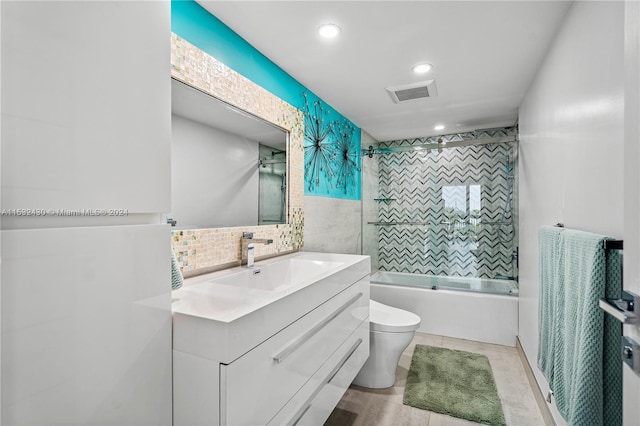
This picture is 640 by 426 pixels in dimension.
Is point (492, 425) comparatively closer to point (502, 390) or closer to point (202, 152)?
point (502, 390)

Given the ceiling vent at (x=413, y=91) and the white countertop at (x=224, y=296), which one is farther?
the ceiling vent at (x=413, y=91)

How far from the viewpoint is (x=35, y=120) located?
2.04 ft

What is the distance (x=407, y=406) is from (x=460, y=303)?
1.48 meters

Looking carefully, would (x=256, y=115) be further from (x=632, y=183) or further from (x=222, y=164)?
(x=632, y=183)

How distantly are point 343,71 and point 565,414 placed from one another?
7.29 ft

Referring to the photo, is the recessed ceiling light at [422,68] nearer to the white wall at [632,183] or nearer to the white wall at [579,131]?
the white wall at [579,131]

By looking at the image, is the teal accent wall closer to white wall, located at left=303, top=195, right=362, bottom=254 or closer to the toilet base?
white wall, located at left=303, top=195, right=362, bottom=254

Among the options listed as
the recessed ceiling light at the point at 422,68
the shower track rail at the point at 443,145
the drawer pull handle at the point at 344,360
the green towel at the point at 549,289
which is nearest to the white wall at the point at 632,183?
the green towel at the point at 549,289

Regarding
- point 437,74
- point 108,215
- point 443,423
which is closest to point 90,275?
point 108,215

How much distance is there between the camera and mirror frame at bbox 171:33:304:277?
1.52m

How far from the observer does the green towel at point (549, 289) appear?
139cm

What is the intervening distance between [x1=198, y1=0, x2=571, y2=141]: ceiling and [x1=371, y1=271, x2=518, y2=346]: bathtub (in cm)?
182

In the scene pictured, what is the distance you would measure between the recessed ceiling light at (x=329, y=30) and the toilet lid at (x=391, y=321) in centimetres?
187

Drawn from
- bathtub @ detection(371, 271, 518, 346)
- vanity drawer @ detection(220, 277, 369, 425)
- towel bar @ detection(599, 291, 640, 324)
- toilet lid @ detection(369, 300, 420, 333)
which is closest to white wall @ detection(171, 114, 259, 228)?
vanity drawer @ detection(220, 277, 369, 425)
